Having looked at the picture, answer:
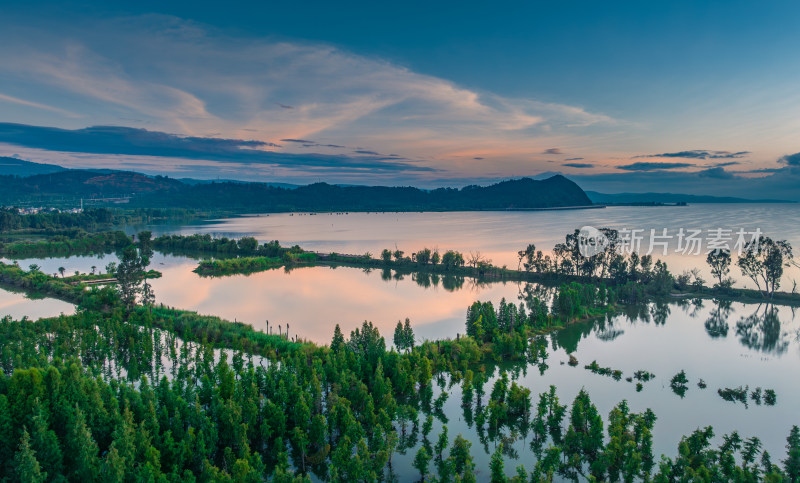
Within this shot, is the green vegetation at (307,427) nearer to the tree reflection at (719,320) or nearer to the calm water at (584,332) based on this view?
the calm water at (584,332)

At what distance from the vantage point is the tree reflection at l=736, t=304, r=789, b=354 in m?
25.6

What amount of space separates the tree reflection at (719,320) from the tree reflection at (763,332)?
30.9 inches

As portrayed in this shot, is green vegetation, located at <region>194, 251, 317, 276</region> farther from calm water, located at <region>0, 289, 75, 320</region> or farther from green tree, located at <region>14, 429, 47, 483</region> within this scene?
green tree, located at <region>14, 429, 47, 483</region>

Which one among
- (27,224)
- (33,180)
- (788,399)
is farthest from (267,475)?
(33,180)

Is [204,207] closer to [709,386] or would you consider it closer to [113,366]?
[113,366]

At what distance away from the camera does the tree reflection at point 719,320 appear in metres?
27.9

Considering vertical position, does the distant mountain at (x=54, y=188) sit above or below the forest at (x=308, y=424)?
above

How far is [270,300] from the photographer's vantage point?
36188mm

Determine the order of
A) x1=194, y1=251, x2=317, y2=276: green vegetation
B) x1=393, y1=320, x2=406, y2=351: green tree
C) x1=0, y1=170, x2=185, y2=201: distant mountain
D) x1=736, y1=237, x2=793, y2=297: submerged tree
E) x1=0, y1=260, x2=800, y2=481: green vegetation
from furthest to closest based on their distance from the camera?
x1=0, y1=170, x2=185, y2=201: distant mountain
x1=194, y1=251, x2=317, y2=276: green vegetation
x1=736, y1=237, x2=793, y2=297: submerged tree
x1=393, y1=320, x2=406, y2=351: green tree
x1=0, y1=260, x2=800, y2=481: green vegetation

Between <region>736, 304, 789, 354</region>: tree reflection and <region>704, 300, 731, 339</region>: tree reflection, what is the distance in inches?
30.9

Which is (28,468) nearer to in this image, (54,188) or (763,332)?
(763,332)

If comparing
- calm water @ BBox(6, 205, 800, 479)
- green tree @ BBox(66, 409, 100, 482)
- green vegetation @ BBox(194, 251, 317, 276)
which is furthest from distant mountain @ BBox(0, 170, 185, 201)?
green tree @ BBox(66, 409, 100, 482)

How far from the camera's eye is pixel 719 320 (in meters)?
30.7

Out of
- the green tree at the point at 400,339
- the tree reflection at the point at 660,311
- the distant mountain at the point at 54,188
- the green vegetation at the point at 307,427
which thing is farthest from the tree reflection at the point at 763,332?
the distant mountain at the point at 54,188
